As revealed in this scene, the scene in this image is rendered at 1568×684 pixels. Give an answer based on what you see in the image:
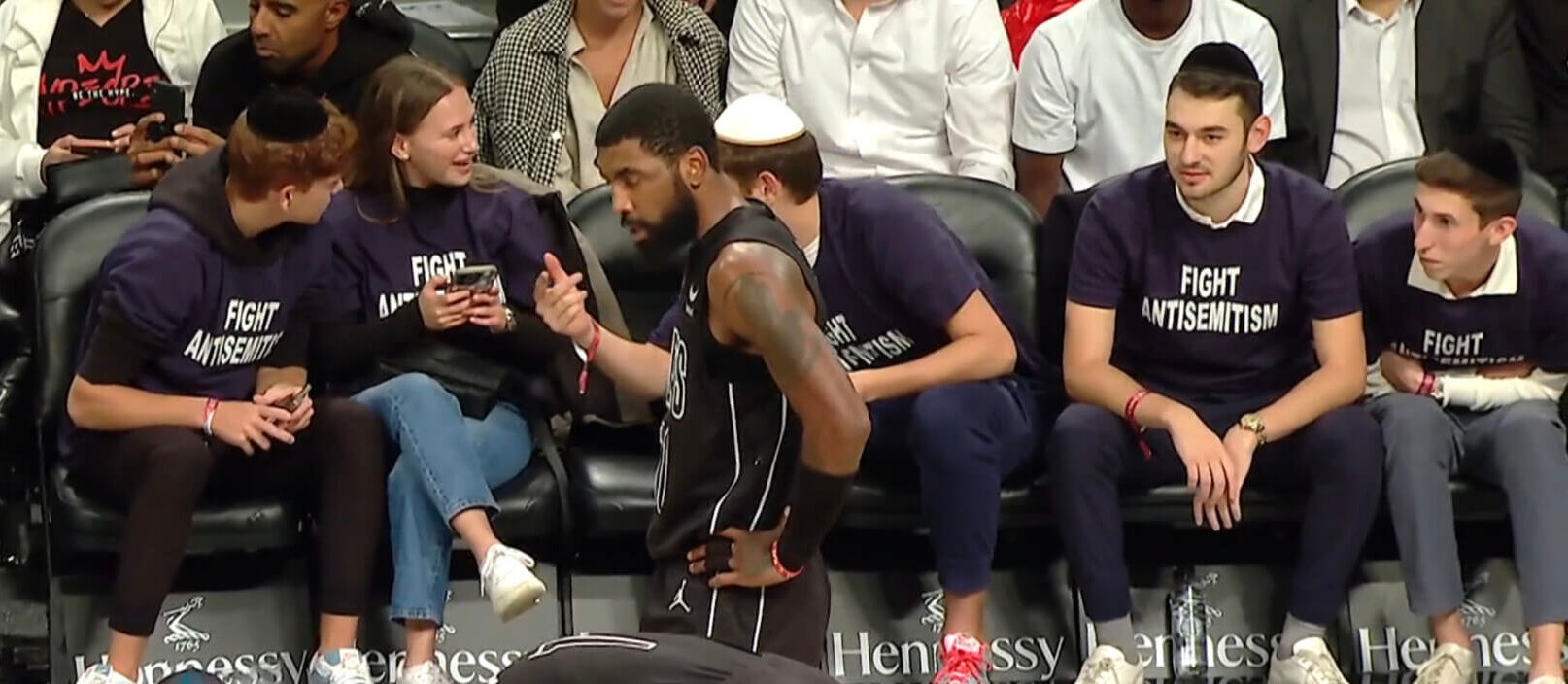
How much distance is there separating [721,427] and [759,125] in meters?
0.74

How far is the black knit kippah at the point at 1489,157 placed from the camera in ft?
14.9

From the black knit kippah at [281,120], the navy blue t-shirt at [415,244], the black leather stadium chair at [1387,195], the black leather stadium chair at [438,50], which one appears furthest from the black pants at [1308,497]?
the black leather stadium chair at [438,50]

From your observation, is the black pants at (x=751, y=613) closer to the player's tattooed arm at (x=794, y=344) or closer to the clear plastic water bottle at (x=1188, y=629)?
the player's tattooed arm at (x=794, y=344)

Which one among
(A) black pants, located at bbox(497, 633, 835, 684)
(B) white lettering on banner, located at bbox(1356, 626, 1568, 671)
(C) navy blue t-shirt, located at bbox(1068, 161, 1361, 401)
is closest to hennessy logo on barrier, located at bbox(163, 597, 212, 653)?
(A) black pants, located at bbox(497, 633, 835, 684)

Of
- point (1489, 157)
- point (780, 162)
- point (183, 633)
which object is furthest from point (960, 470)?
point (183, 633)

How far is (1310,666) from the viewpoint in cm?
439

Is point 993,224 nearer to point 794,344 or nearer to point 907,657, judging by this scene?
point 907,657

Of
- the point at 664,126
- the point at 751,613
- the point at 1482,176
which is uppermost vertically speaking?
the point at 664,126

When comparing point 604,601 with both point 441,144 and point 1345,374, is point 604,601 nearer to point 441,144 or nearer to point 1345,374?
point 441,144

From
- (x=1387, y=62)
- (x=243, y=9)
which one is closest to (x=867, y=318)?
(x=1387, y=62)

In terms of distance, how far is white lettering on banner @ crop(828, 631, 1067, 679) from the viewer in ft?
14.9

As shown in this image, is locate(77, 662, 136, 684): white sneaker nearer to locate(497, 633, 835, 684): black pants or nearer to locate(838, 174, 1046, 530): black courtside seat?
locate(497, 633, 835, 684): black pants

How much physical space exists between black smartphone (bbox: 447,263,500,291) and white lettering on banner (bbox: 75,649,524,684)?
70 cm

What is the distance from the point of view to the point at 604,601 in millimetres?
4543
